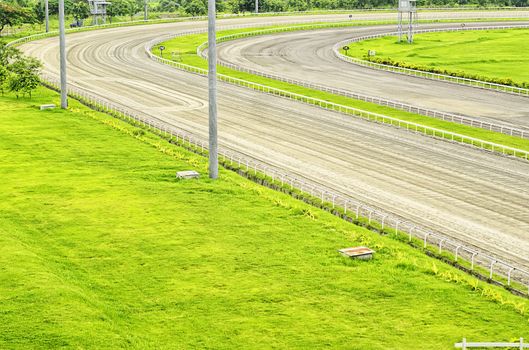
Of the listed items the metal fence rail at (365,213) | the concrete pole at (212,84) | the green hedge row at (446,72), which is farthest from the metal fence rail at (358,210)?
the green hedge row at (446,72)

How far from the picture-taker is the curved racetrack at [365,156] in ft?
127

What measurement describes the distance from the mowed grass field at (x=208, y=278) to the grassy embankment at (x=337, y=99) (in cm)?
2219

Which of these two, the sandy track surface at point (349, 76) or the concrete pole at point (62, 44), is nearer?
the concrete pole at point (62, 44)

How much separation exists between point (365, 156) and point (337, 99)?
85.5 ft

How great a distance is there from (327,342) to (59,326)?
7686mm

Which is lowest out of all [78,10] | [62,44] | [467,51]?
[467,51]

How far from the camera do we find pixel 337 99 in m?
77.4

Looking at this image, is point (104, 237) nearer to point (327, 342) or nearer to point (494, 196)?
point (327, 342)

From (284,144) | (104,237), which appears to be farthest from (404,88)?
(104,237)

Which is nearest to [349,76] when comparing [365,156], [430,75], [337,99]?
[430,75]

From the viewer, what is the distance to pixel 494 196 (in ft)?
139

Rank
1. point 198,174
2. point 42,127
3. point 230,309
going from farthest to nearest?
point 42,127
point 198,174
point 230,309

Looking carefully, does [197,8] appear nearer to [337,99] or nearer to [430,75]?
[430,75]

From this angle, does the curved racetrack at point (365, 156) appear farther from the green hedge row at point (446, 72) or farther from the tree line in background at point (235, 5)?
the tree line in background at point (235, 5)
